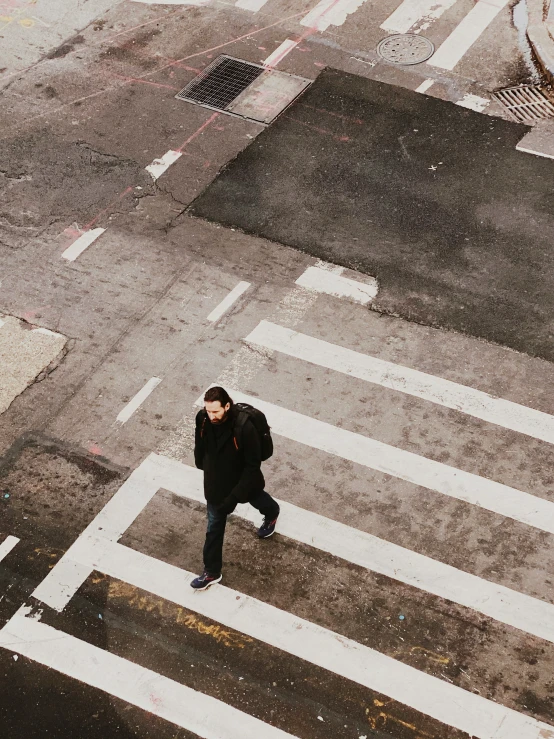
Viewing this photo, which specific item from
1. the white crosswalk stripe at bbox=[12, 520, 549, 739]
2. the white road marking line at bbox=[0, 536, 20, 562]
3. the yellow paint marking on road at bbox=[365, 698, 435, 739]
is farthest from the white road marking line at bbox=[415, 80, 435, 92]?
the yellow paint marking on road at bbox=[365, 698, 435, 739]

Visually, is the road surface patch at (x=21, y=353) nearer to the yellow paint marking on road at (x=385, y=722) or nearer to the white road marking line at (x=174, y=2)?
the yellow paint marking on road at (x=385, y=722)

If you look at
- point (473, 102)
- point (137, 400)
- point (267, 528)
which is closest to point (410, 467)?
point (267, 528)

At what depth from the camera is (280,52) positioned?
1459 cm

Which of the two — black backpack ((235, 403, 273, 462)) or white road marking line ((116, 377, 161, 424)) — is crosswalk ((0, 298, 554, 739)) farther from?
black backpack ((235, 403, 273, 462))

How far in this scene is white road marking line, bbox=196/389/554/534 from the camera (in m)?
8.34

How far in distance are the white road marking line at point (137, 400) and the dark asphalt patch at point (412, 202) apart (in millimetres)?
2709

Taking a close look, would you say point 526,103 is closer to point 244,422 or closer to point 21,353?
point 21,353

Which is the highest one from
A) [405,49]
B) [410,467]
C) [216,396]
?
[216,396]

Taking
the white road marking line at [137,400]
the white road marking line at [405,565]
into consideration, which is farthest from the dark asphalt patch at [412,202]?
the white road marking line at [405,565]

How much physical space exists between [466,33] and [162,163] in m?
→ 5.90

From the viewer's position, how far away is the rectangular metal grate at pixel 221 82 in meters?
13.7

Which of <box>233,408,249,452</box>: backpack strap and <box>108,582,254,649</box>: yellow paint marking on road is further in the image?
<box>108,582,254,649</box>: yellow paint marking on road

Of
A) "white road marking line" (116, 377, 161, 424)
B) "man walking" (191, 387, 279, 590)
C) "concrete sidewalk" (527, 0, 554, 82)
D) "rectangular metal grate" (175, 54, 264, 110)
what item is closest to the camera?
"man walking" (191, 387, 279, 590)

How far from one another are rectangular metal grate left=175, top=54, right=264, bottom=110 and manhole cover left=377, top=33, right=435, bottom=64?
80.1 inches
